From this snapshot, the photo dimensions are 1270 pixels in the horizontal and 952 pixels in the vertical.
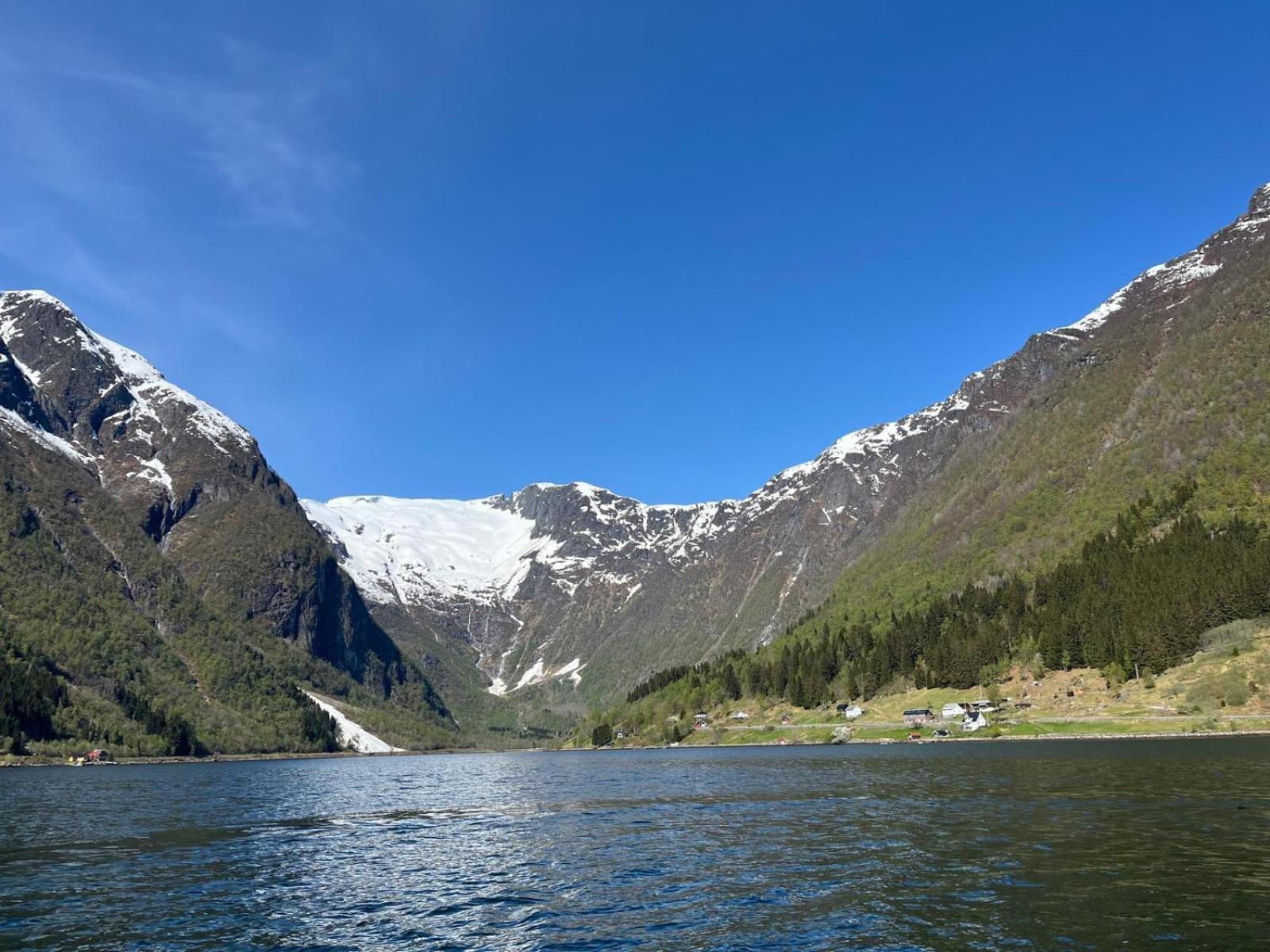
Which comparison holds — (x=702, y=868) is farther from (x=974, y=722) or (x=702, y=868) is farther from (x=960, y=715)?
(x=960, y=715)

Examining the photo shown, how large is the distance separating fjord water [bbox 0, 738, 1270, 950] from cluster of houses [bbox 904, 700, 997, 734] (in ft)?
262

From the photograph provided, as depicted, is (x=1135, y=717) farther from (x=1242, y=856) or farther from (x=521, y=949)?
(x=521, y=949)

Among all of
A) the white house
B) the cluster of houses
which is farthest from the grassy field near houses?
the cluster of houses

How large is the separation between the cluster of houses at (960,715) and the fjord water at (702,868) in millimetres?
79873

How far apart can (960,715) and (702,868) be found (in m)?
157

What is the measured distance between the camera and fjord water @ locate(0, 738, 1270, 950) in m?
30.4

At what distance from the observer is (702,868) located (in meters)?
43.2

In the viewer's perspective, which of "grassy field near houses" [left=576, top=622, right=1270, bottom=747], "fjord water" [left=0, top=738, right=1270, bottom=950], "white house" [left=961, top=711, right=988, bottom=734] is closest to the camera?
"fjord water" [left=0, top=738, right=1270, bottom=950]

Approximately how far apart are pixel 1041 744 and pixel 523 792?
79240 mm

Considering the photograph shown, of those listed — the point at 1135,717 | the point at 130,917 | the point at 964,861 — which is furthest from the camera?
the point at 1135,717

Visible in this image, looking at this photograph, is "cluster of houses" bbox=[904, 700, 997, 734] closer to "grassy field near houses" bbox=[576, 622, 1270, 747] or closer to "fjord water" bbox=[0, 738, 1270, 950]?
"grassy field near houses" bbox=[576, 622, 1270, 747]

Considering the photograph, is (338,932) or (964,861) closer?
(338,932)

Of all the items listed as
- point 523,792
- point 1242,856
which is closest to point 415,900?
point 1242,856

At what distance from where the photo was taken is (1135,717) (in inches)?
5591
